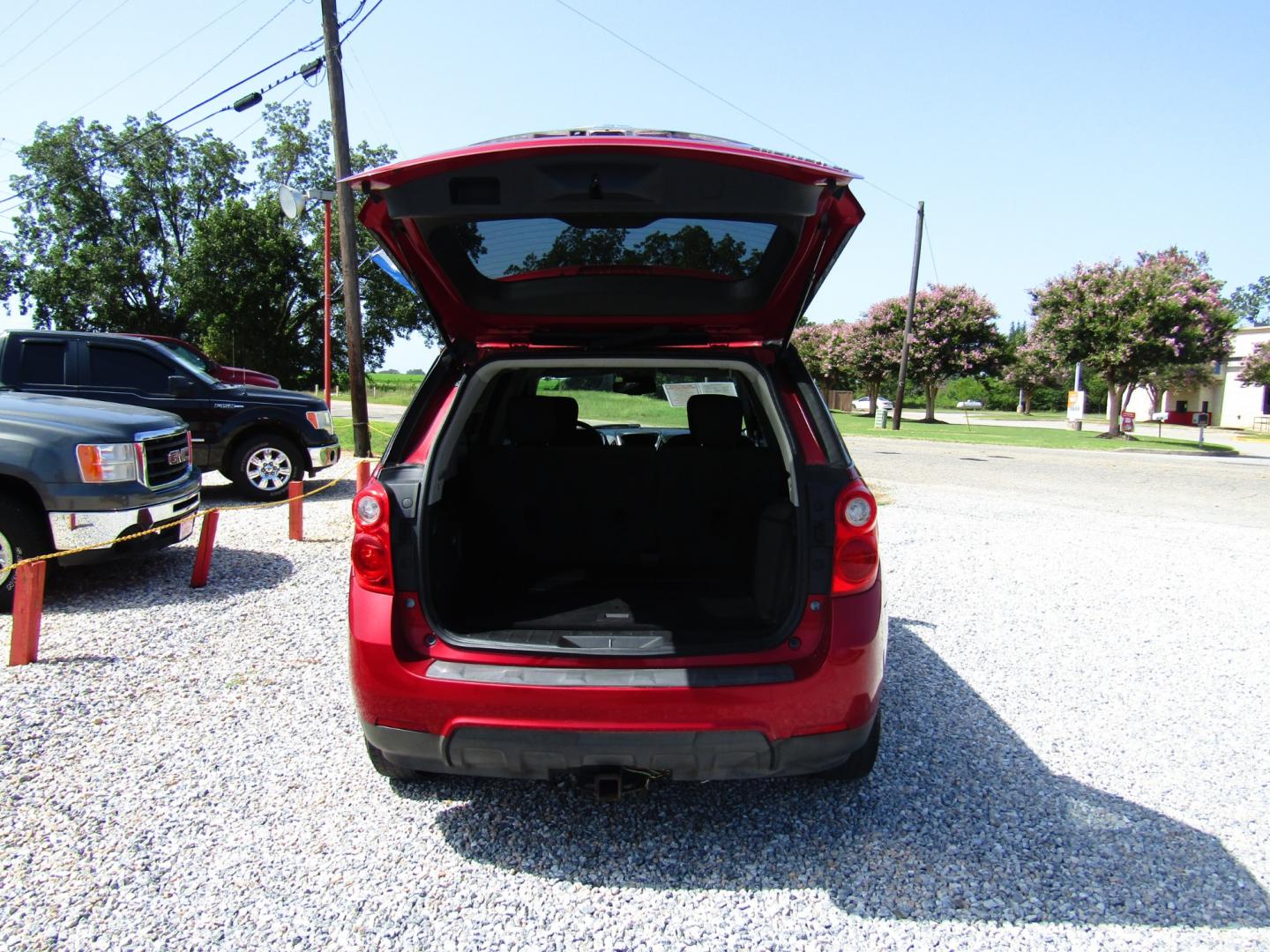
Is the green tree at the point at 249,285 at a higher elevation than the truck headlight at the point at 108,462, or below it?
higher

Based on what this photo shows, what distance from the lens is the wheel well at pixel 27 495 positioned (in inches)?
192

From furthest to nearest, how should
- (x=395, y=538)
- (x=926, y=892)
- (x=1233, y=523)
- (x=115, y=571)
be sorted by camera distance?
(x=1233, y=523)
(x=115, y=571)
(x=395, y=538)
(x=926, y=892)

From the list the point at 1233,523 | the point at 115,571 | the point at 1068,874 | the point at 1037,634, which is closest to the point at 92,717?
the point at 115,571

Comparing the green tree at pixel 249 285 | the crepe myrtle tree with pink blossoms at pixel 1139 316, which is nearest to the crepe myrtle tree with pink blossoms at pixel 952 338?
the crepe myrtle tree with pink blossoms at pixel 1139 316

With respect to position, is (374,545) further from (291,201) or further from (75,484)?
(291,201)

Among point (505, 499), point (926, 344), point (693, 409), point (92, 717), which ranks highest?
point (926, 344)

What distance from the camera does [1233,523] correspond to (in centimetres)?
956

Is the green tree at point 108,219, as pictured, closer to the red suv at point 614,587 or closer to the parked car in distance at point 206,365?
the parked car in distance at point 206,365

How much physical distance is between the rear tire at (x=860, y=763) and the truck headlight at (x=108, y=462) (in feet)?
15.3

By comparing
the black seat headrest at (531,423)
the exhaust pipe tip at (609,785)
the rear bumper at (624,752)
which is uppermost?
the black seat headrest at (531,423)

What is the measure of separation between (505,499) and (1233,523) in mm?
9624

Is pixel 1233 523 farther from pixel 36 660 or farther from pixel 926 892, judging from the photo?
pixel 36 660

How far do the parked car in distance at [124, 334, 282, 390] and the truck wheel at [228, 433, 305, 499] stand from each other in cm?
101

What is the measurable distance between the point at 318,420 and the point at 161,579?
388cm
